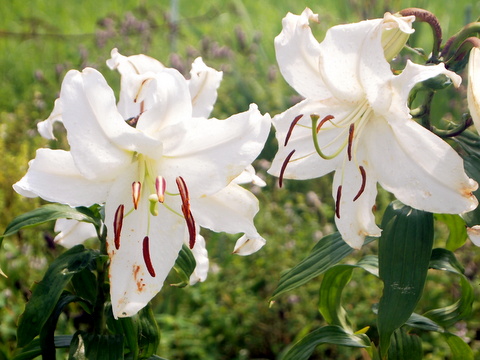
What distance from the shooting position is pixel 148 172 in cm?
83

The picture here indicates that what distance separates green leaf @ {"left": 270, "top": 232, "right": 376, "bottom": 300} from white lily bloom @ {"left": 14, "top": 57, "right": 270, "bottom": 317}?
156mm

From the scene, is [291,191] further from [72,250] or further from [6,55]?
[6,55]

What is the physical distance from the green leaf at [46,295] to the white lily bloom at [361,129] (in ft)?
0.95

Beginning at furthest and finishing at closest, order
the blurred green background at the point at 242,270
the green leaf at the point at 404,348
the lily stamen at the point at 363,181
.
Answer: the blurred green background at the point at 242,270, the green leaf at the point at 404,348, the lily stamen at the point at 363,181

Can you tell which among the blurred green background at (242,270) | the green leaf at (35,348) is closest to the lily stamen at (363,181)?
the green leaf at (35,348)

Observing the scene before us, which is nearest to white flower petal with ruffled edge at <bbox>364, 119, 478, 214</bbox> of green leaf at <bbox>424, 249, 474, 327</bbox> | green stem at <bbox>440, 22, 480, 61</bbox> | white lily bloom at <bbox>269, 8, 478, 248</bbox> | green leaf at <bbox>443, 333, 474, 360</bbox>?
white lily bloom at <bbox>269, 8, 478, 248</bbox>

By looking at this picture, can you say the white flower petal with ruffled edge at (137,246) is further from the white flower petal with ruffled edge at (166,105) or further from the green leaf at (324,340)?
the green leaf at (324,340)

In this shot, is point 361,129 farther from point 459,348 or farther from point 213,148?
point 459,348

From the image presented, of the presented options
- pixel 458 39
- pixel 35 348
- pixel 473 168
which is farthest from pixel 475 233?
pixel 35 348

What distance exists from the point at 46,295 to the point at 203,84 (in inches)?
13.0

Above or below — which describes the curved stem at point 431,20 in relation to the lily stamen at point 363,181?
above

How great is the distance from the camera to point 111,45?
3.95 meters

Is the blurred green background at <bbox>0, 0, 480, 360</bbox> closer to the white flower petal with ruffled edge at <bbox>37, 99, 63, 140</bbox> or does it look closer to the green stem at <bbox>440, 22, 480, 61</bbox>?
the white flower petal with ruffled edge at <bbox>37, 99, 63, 140</bbox>

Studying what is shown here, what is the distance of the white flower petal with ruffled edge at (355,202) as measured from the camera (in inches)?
34.1
